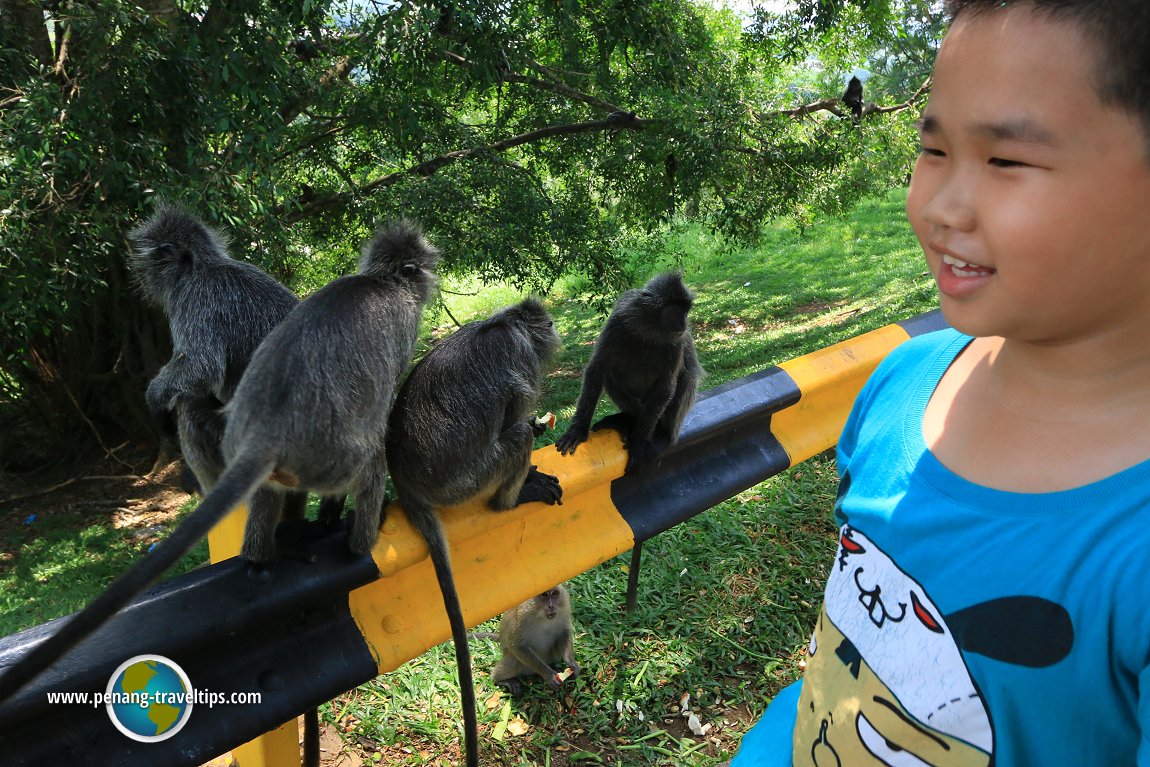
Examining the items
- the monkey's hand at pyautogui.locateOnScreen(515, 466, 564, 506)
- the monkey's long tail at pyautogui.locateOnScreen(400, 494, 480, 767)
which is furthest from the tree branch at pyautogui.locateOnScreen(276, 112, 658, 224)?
the monkey's long tail at pyautogui.locateOnScreen(400, 494, 480, 767)

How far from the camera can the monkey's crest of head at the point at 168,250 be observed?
10.6ft

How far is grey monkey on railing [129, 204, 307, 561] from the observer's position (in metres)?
2.84

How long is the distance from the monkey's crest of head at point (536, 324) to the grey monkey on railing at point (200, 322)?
36.8 inches

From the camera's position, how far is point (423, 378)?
2879 millimetres

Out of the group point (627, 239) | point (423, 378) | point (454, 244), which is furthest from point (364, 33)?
point (627, 239)

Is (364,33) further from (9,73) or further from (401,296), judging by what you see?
(401,296)

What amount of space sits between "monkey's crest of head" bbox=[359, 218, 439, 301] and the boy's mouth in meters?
2.20

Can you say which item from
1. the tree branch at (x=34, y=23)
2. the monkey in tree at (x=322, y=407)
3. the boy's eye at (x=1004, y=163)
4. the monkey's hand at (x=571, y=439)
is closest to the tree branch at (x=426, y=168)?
the tree branch at (x=34, y=23)

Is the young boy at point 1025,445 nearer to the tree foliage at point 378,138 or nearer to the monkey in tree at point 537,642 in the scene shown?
the monkey in tree at point 537,642

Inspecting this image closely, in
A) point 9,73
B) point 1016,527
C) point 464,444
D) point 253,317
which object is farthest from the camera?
point 9,73

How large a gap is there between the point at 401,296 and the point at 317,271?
5.23m

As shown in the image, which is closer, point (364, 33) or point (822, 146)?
point (364, 33)

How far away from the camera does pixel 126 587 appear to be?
1373 millimetres

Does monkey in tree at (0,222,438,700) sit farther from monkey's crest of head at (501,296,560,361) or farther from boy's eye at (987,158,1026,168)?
boy's eye at (987,158,1026,168)
